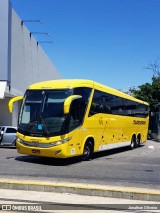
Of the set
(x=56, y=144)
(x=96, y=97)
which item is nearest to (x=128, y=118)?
(x=96, y=97)

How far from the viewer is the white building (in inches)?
1121

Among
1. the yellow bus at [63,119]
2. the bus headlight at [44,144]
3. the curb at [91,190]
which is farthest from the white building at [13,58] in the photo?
the curb at [91,190]

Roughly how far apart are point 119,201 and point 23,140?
Result: 25.0 ft

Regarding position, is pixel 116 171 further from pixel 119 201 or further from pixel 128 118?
pixel 128 118

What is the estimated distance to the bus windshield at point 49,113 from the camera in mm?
14859

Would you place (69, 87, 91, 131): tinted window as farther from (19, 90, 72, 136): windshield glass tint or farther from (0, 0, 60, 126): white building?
(0, 0, 60, 126): white building

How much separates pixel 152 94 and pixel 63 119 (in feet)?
103

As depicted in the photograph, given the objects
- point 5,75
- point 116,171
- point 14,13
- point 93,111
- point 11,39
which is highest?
point 14,13

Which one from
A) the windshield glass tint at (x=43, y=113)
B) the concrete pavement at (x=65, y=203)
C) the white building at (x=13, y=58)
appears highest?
the white building at (x=13, y=58)

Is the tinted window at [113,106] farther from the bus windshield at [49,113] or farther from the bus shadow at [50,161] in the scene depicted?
the bus shadow at [50,161]

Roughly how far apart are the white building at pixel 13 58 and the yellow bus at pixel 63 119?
478 inches

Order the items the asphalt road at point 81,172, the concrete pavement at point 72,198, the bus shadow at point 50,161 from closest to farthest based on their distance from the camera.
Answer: the concrete pavement at point 72,198 → the asphalt road at point 81,172 → the bus shadow at point 50,161

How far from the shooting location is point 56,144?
48.3ft

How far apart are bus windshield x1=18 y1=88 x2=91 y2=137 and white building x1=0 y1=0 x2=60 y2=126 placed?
1269cm
